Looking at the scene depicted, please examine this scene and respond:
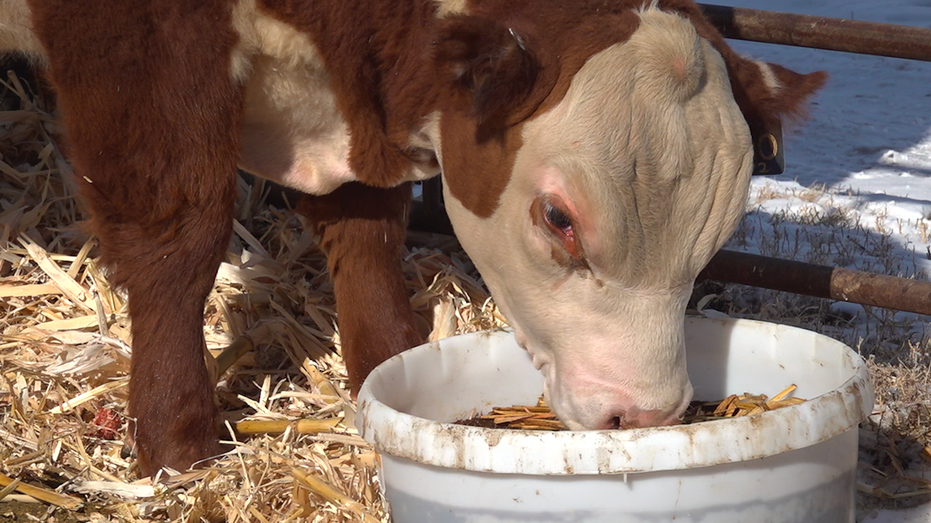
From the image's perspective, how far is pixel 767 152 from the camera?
2521 mm

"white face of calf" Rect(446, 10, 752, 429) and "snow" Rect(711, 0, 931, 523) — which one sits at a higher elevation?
"white face of calf" Rect(446, 10, 752, 429)

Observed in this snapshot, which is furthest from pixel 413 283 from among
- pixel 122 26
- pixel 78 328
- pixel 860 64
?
pixel 860 64

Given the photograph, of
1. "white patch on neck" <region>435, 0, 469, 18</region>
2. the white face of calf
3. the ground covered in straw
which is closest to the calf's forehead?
the white face of calf

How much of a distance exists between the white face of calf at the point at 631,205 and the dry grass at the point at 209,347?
673mm

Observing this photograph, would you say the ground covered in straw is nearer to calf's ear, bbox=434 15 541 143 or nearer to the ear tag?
the ear tag

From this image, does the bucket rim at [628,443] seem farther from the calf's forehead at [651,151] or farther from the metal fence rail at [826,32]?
the metal fence rail at [826,32]

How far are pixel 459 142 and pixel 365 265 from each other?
3.38 ft

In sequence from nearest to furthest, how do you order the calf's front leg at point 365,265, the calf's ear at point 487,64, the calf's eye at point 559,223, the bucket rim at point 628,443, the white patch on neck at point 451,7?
the bucket rim at point 628,443 < the calf's ear at point 487,64 < the calf's eye at point 559,223 < the white patch on neck at point 451,7 < the calf's front leg at point 365,265

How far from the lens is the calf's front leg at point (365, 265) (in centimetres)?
340

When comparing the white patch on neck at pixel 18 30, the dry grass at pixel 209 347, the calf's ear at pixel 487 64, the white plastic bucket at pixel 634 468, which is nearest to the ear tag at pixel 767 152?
the white plastic bucket at pixel 634 468

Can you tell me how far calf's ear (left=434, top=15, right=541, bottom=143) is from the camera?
2150 millimetres

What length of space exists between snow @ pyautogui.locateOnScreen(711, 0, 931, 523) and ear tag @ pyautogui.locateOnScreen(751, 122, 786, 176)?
6.3 inches

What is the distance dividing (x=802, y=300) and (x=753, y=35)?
1049 millimetres

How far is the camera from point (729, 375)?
2662 millimetres
